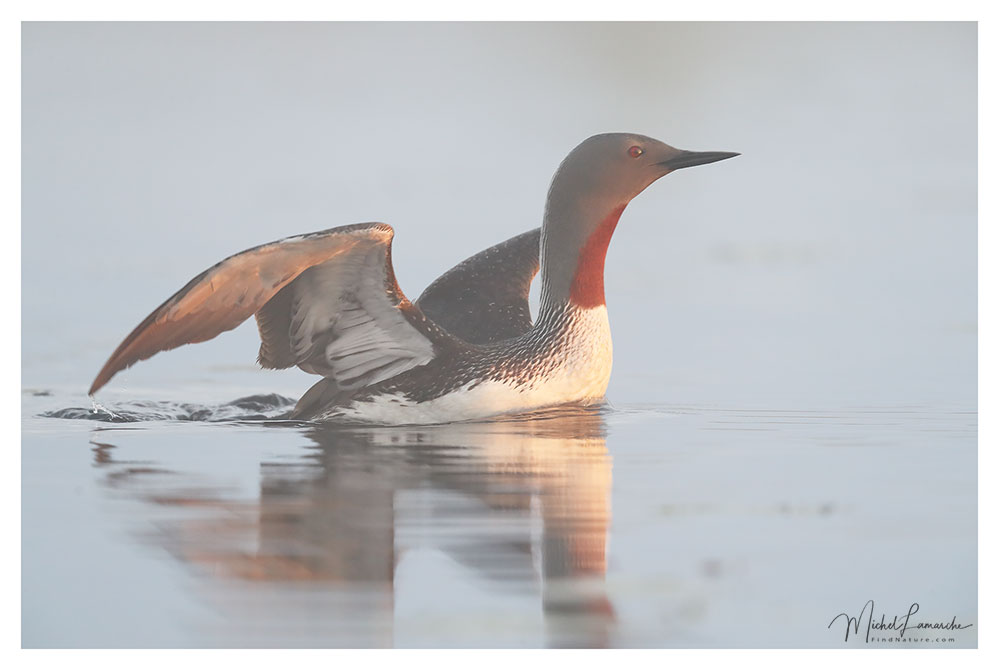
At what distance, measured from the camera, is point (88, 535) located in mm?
4613

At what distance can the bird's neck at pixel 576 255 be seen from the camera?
281 inches

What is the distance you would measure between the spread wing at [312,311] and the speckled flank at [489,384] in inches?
4.0

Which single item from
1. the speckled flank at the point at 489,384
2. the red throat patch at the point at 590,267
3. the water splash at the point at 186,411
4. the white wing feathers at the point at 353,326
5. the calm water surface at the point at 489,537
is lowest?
the calm water surface at the point at 489,537

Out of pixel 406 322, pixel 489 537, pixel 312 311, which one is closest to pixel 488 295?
pixel 406 322

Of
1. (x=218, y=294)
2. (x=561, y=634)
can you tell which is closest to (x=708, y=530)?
(x=561, y=634)

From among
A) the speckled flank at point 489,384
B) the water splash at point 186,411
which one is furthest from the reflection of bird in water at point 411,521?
the water splash at point 186,411

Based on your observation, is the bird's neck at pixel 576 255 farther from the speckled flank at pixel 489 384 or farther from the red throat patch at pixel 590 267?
the speckled flank at pixel 489 384

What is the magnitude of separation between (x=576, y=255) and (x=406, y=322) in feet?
3.48

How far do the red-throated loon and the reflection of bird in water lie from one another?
0.54 meters

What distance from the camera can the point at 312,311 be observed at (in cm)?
655

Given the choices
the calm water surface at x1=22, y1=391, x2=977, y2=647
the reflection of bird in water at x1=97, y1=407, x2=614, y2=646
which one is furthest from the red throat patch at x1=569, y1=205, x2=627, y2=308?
the reflection of bird in water at x1=97, y1=407, x2=614, y2=646

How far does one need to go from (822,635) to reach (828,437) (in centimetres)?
235

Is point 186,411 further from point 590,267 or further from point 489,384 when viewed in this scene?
point 590,267

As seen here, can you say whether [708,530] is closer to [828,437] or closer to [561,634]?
[561,634]
